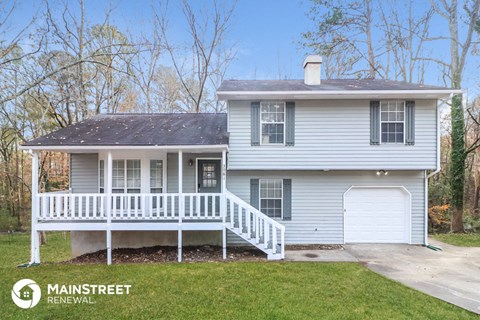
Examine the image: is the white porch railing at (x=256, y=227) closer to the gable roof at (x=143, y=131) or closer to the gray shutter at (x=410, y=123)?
the gable roof at (x=143, y=131)

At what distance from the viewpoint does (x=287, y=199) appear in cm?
904

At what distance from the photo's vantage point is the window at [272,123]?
867 cm

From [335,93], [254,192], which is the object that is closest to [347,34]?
[335,93]

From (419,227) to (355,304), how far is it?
569cm

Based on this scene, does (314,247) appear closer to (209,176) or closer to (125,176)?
(209,176)

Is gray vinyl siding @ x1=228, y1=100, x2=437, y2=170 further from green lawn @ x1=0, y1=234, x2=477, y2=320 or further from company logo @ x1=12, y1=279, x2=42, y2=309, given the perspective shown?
company logo @ x1=12, y1=279, x2=42, y2=309

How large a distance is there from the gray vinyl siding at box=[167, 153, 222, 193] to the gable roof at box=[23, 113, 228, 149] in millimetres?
867

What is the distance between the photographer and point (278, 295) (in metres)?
5.18

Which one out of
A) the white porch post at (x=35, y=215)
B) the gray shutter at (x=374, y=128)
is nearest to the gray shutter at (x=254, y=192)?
the gray shutter at (x=374, y=128)

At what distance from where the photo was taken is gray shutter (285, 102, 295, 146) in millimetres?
8578

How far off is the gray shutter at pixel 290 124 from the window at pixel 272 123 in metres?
0.13

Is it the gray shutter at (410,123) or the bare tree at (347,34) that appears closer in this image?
the gray shutter at (410,123)

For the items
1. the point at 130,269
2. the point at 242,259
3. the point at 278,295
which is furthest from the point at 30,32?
the point at 278,295

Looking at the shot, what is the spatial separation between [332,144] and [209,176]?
13.5ft
